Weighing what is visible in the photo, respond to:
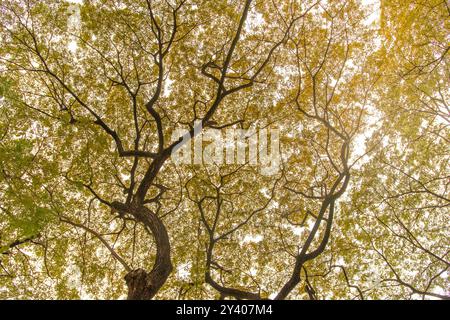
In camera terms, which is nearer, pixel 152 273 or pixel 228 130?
pixel 152 273

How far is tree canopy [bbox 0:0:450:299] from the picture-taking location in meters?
8.84

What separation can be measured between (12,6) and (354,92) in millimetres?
10487

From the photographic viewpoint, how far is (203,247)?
10680mm

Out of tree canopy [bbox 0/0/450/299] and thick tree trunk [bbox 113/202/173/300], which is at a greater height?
tree canopy [bbox 0/0/450/299]

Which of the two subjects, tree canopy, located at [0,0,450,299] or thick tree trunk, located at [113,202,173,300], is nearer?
thick tree trunk, located at [113,202,173,300]

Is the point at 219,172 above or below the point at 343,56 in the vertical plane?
below

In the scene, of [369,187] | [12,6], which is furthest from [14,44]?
[369,187]

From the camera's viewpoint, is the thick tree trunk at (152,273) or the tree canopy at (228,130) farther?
the tree canopy at (228,130)

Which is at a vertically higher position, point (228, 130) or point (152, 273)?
point (228, 130)

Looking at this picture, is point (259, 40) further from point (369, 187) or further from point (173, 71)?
point (369, 187)

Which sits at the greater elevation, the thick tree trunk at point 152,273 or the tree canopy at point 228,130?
the tree canopy at point 228,130

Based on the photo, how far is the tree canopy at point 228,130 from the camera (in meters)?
8.84

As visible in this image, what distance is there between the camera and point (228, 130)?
11.0m
